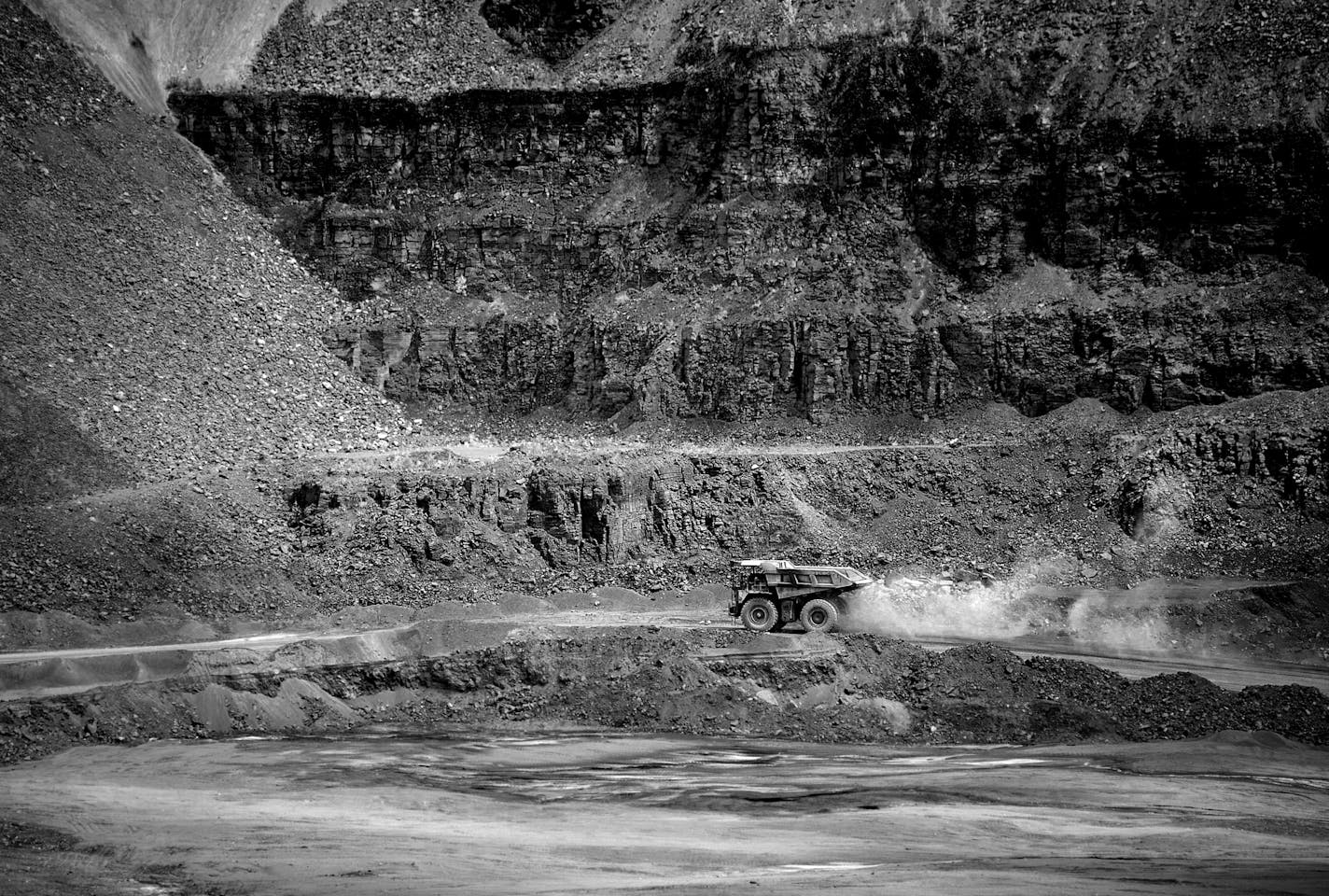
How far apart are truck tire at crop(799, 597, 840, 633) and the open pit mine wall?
18.4 meters

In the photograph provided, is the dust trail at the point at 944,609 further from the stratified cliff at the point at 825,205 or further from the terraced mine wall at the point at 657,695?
the stratified cliff at the point at 825,205

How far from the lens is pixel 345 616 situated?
40.7 meters

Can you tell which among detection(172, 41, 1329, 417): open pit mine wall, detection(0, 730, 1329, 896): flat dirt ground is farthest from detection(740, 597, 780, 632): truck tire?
detection(172, 41, 1329, 417): open pit mine wall

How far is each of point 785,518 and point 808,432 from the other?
22.9ft

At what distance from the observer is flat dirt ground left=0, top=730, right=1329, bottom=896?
20094mm

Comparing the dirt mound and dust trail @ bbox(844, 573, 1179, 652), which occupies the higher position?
the dirt mound

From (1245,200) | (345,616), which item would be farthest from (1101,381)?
(345,616)

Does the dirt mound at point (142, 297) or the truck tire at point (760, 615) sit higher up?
the dirt mound at point (142, 297)

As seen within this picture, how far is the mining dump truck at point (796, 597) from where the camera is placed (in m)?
36.1

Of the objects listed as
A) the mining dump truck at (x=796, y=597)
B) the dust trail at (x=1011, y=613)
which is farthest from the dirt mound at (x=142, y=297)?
the dust trail at (x=1011, y=613)

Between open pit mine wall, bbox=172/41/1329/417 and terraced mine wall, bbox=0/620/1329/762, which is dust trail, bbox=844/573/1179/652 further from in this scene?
open pit mine wall, bbox=172/41/1329/417

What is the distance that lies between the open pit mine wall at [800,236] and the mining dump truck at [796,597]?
58.8 ft

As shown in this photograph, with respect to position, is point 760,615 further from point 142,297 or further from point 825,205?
point 142,297

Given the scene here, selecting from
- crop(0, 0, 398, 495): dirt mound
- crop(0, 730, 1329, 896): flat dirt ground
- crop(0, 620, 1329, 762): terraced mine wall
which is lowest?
crop(0, 730, 1329, 896): flat dirt ground
